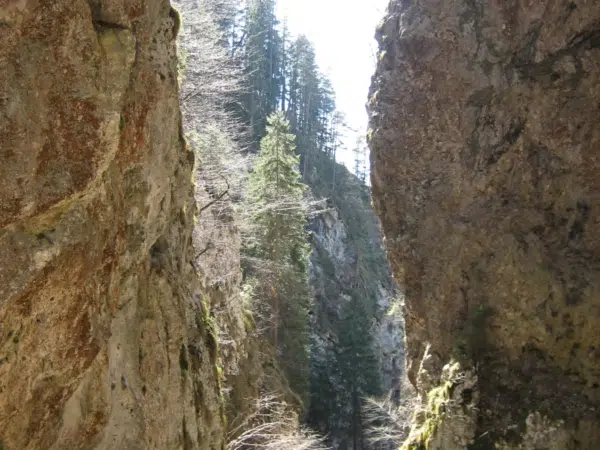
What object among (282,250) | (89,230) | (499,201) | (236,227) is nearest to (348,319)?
(282,250)

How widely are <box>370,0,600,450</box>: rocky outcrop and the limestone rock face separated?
19.2 ft

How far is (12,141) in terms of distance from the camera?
11.6 ft

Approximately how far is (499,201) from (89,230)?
8.42m

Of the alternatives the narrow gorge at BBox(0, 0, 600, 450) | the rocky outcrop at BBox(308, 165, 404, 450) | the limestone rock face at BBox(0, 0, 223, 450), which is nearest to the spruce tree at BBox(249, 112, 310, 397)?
the narrow gorge at BBox(0, 0, 600, 450)

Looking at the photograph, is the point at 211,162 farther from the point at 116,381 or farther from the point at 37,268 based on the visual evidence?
the point at 37,268

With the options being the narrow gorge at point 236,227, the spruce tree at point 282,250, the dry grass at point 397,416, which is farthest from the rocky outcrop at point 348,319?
the narrow gorge at point 236,227

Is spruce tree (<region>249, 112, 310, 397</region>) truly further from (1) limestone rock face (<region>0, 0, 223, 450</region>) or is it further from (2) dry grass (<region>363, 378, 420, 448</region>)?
(1) limestone rock face (<region>0, 0, 223, 450</region>)

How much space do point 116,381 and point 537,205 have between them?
8207mm

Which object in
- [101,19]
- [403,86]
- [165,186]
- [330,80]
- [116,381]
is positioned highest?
[330,80]

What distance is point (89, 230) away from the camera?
14.5ft

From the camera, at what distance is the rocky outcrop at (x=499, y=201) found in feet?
30.9

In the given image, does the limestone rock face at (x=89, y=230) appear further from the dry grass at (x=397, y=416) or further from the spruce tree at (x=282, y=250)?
the spruce tree at (x=282, y=250)

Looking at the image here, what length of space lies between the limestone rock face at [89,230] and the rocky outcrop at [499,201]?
5867 millimetres

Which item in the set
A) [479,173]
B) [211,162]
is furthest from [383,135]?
[211,162]
